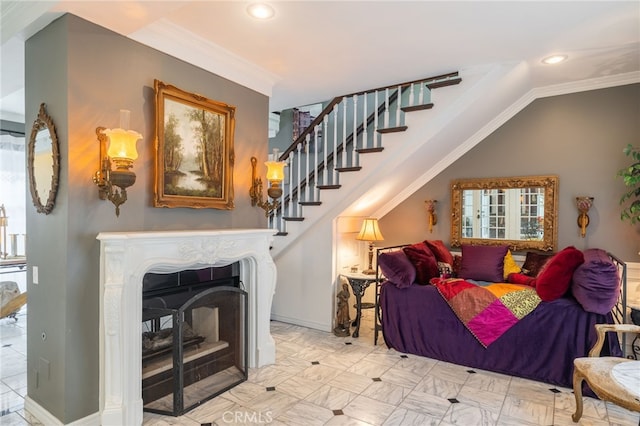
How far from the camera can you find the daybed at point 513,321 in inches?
114

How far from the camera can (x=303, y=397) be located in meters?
2.83

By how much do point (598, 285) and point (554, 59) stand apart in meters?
2.05

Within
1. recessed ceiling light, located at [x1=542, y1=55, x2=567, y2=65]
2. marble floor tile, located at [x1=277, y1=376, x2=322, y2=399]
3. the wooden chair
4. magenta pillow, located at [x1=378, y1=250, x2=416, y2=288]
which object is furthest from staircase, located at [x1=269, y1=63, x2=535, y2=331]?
the wooden chair

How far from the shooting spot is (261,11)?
244 cm

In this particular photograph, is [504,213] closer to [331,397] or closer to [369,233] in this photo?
[369,233]

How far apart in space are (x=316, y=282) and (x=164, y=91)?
2756mm

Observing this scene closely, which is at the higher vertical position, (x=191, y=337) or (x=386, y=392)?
(x=191, y=337)

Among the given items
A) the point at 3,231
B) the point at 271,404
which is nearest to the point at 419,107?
the point at 271,404

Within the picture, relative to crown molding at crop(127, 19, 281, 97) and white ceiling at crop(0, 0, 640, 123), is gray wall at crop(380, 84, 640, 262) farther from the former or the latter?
crown molding at crop(127, 19, 281, 97)

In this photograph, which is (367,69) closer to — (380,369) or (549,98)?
(549,98)

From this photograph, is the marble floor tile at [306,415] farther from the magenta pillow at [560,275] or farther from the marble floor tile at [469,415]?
the magenta pillow at [560,275]

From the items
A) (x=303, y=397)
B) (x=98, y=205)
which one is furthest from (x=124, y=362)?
(x=303, y=397)

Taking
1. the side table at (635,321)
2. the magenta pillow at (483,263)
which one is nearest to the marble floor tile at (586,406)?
the side table at (635,321)

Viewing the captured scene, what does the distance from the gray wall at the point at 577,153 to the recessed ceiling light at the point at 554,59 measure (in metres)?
0.98
